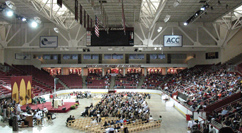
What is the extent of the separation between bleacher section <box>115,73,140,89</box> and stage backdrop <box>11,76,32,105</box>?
1977 cm

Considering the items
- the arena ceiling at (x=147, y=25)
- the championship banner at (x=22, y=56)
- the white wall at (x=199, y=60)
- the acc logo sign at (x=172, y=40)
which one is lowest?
the white wall at (x=199, y=60)

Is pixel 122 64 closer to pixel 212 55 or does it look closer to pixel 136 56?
pixel 136 56

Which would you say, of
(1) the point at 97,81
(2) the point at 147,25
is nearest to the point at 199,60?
(2) the point at 147,25

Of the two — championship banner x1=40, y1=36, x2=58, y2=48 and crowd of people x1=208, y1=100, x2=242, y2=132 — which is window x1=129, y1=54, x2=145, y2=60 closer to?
championship banner x1=40, y1=36, x2=58, y2=48

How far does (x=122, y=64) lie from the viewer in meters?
46.4

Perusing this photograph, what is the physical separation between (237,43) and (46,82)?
110 ft

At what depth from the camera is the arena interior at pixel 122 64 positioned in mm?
16156

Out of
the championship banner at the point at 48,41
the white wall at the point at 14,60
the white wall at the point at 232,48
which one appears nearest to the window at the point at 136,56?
the white wall at the point at 232,48

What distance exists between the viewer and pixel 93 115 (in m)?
18.1

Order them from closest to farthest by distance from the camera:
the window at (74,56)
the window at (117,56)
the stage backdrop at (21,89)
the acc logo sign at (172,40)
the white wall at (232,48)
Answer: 1. the stage backdrop at (21,89)
2. the acc logo sign at (172,40)
3. the white wall at (232,48)
4. the window at (117,56)
5. the window at (74,56)

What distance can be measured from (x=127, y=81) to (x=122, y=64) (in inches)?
165

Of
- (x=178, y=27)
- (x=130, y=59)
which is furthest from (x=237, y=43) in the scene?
(x=130, y=59)

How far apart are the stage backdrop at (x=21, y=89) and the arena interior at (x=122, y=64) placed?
11 centimetres

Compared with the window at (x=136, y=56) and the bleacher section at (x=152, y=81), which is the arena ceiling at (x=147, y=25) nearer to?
the bleacher section at (x=152, y=81)
